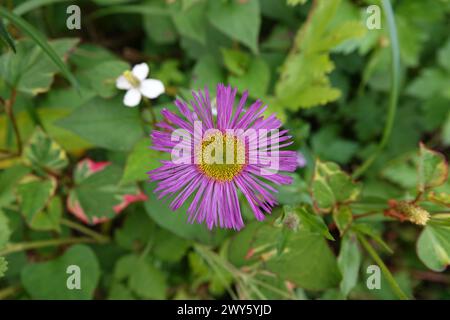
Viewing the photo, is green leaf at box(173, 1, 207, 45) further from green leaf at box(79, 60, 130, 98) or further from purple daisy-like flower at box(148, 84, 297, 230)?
purple daisy-like flower at box(148, 84, 297, 230)

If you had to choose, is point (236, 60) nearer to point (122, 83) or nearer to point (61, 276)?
point (122, 83)

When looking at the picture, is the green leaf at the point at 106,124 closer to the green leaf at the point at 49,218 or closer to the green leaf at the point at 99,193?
the green leaf at the point at 99,193

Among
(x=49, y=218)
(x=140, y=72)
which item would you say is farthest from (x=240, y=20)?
(x=49, y=218)

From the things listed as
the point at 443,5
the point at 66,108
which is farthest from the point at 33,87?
the point at 443,5

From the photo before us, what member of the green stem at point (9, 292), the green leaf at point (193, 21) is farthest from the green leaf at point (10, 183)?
the green leaf at point (193, 21)

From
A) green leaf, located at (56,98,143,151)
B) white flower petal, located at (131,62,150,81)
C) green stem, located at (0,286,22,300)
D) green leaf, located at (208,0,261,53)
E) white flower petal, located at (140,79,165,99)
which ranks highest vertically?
green leaf, located at (208,0,261,53)

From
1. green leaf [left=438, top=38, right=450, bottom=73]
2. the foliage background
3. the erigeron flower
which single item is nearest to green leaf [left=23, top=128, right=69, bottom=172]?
the foliage background
